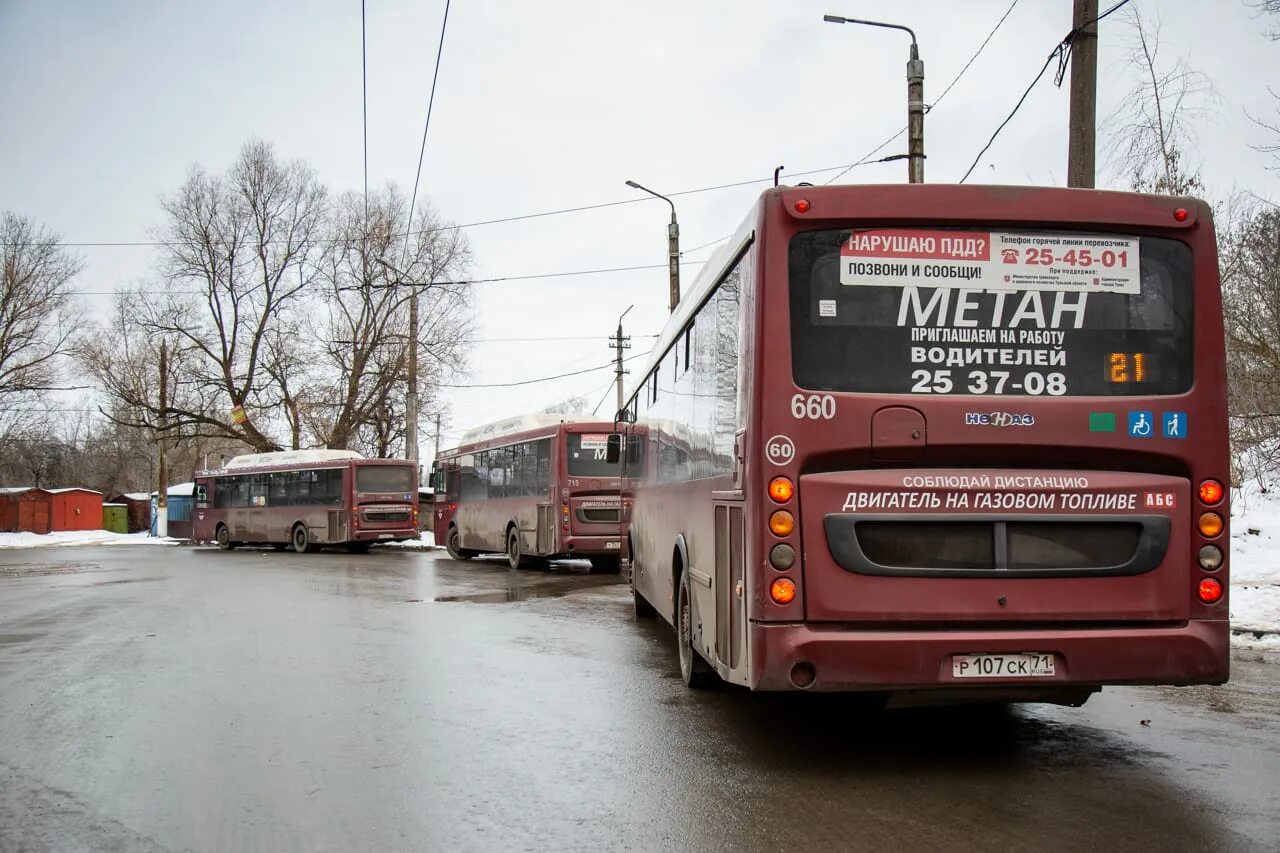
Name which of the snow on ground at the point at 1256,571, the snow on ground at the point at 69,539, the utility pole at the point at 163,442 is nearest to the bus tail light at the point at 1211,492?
the snow on ground at the point at 1256,571

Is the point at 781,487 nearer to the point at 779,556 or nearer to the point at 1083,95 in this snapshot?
the point at 779,556

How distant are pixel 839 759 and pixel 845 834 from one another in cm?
136

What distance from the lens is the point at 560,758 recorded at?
5812 millimetres

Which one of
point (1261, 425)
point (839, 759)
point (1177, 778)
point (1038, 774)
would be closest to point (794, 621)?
point (839, 759)

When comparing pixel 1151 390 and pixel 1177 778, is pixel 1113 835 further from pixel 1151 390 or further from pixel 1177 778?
pixel 1151 390

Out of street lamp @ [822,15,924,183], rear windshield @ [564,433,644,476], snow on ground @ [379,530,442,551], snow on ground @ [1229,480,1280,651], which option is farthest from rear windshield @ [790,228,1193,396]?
snow on ground @ [379,530,442,551]

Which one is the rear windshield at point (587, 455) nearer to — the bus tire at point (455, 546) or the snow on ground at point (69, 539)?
the bus tire at point (455, 546)

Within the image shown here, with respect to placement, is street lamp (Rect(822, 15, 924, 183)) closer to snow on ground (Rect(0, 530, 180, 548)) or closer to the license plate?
the license plate

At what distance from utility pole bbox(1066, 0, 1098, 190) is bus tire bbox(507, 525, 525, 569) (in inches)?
575

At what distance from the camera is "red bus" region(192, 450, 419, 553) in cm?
3077

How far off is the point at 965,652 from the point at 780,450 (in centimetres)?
126

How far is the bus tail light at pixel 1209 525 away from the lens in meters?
5.32

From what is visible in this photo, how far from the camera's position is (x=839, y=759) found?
5.77m

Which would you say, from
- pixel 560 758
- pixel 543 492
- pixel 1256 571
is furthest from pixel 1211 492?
pixel 543 492
